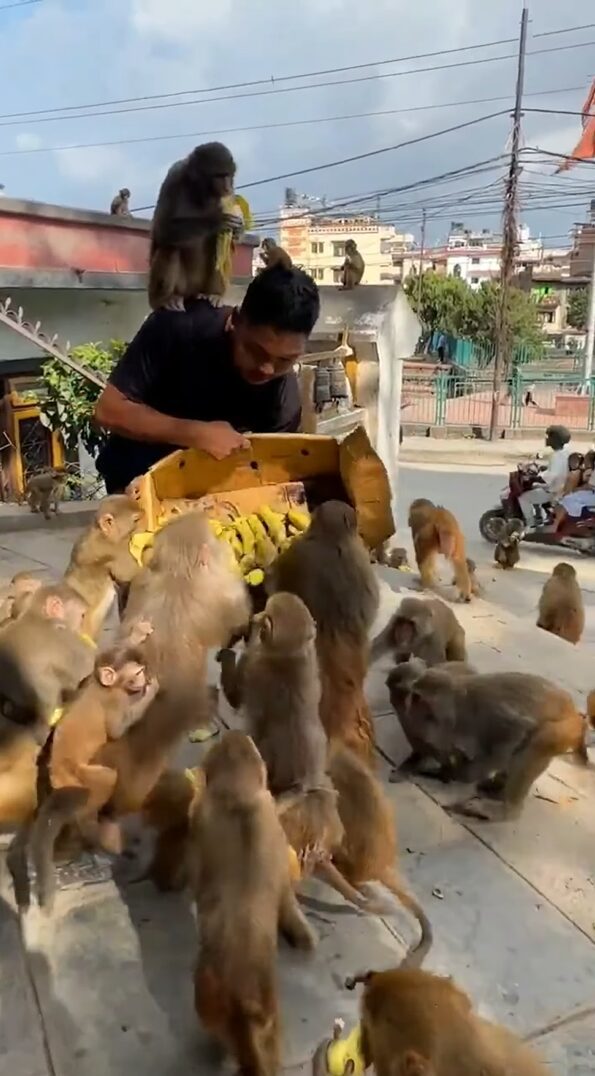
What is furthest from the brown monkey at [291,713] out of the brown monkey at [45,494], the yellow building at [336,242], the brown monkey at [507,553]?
the yellow building at [336,242]

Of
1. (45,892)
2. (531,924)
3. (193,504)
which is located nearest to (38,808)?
(45,892)

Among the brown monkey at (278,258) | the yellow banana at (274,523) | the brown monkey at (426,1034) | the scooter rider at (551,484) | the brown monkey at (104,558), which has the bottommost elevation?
the scooter rider at (551,484)

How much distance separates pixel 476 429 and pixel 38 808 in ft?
64.1

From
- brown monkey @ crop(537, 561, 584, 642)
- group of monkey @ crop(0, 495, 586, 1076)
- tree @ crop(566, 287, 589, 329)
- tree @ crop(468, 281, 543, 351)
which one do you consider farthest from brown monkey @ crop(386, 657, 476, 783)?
tree @ crop(566, 287, 589, 329)

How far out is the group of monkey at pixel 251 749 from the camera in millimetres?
1802

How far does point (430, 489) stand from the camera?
15.1m

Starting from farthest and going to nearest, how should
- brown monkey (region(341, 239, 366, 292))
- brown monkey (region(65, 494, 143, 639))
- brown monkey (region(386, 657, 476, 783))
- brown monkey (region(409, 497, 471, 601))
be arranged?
1. brown monkey (region(341, 239, 366, 292))
2. brown monkey (region(409, 497, 471, 601))
3. brown monkey (region(386, 657, 476, 783))
4. brown monkey (region(65, 494, 143, 639))

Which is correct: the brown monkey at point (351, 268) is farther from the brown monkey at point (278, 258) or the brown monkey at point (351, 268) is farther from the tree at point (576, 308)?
the tree at point (576, 308)

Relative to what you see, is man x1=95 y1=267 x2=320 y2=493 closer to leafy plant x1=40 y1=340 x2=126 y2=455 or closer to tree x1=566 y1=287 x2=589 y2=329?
leafy plant x1=40 y1=340 x2=126 y2=455

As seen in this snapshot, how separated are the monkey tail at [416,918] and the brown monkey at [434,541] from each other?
Result: 4.06 metres

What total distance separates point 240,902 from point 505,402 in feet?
72.3

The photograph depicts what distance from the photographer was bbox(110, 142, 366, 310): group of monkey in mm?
4484

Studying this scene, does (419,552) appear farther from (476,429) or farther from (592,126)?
(592,126)

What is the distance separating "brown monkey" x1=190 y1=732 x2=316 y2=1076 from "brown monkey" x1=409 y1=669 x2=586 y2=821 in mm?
1124
